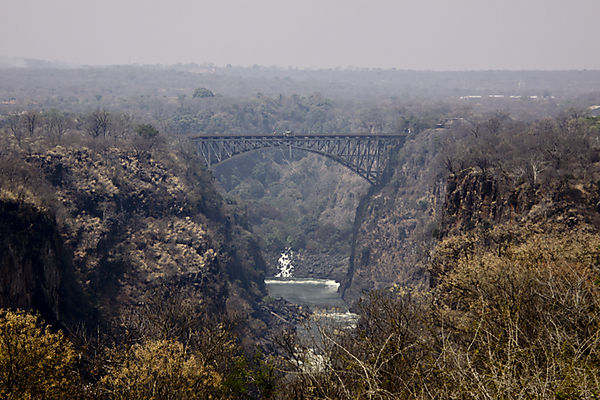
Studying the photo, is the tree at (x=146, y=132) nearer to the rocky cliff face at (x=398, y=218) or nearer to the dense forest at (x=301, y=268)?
the dense forest at (x=301, y=268)

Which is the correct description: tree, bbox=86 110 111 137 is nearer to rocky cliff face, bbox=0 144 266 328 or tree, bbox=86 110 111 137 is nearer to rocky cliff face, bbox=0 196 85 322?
rocky cliff face, bbox=0 144 266 328

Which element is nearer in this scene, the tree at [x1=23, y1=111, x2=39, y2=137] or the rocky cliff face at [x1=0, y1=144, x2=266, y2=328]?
the rocky cliff face at [x1=0, y1=144, x2=266, y2=328]

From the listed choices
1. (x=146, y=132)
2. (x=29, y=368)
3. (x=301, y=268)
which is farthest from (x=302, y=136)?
(x=29, y=368)

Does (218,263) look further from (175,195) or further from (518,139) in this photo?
(518,139)

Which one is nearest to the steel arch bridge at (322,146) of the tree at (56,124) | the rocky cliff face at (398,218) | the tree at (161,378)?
the rocky cliff face at (398,218)

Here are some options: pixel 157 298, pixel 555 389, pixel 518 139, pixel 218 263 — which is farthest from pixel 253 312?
pixel 555 389

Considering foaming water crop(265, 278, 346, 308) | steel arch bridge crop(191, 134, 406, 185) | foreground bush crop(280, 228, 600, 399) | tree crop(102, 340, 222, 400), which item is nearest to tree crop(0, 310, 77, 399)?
tree crop(102, 340, 222, 400)
